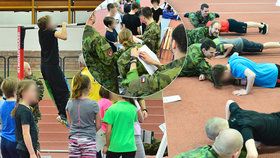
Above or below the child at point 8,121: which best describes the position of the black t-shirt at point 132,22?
above

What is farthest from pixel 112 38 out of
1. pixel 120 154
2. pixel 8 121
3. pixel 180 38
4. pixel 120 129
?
pixel 8 121

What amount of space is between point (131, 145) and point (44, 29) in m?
1.51

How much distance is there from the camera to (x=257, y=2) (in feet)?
29.8

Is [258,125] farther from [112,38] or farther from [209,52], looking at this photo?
[209,52]

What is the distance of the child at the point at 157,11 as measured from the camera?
8.84 feet

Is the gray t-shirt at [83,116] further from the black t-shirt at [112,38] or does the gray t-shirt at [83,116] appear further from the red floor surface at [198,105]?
the black t-shirt at [112,38]

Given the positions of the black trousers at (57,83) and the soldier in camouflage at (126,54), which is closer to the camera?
the soldier in camouflage at (126,54)

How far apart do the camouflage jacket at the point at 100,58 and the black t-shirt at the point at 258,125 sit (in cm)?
117

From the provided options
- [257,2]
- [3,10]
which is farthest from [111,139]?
[3,10]

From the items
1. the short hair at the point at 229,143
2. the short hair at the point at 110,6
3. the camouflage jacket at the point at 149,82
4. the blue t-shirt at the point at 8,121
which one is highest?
the short hair at the point at 110,6

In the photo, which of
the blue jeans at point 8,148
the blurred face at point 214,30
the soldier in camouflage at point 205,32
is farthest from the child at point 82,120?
the blurred face at point 214,30

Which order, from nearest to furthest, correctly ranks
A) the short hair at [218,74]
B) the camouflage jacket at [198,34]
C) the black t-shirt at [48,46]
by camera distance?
the short hair at [218,74] < the black t-shirt at [48,46] < the camouflage jacket at [198,34]

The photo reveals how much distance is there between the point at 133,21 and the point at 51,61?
2.46 m

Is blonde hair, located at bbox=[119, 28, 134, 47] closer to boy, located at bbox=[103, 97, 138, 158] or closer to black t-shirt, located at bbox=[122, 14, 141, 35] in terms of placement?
black t-shirt, located at bbox=[122, 14, 141, 35]
